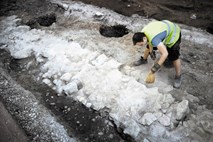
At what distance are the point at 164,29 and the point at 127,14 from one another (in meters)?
2.49

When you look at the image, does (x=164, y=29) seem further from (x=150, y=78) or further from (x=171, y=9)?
(x=171, y=9)

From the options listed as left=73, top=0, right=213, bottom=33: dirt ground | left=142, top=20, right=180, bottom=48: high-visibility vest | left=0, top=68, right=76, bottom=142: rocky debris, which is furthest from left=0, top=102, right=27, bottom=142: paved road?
left=73, top=0, right=213, bottom=33: dirt ground

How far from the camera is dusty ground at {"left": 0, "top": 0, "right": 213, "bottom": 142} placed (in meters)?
3.48

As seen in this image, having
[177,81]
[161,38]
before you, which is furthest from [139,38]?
[177,81]

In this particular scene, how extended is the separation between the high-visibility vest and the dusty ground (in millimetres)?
747

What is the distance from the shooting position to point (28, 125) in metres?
3.47

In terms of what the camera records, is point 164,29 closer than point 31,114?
Yes

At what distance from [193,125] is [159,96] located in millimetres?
594

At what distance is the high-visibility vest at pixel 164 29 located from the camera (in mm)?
3297

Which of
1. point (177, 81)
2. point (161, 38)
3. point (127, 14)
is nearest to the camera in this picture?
point (161, 38)

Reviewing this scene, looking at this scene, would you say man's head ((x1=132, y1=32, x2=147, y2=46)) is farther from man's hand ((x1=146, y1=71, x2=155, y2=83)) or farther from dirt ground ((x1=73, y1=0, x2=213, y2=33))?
dirt ground ((x1=73, y1=0, x2=213, y2=33))

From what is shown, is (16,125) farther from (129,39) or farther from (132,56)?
(129,39)

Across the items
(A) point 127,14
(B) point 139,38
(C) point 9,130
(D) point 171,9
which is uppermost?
(B) point 139,38

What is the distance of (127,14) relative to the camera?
18.6ft
